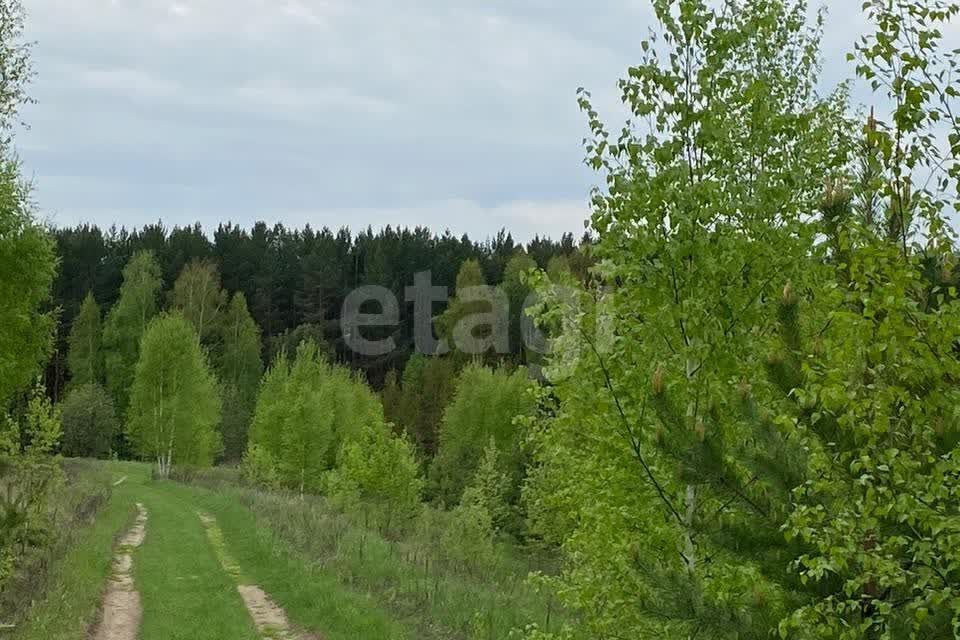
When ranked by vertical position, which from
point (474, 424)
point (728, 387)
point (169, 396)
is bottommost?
point (474, 424)

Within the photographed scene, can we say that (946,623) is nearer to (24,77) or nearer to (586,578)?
(586,578)

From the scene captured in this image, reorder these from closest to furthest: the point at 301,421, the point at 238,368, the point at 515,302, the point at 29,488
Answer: the point at 29,488 < the point at 301,421 < the point at 238,368 < the point at 515,302

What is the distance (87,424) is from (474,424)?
26.8 m

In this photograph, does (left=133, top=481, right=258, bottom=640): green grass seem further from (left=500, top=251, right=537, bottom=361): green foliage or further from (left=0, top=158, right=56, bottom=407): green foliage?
(left=500, top=251, right=537, bottom=361): green foliage

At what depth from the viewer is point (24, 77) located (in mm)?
17719

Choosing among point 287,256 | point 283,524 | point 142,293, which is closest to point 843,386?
point 283,524

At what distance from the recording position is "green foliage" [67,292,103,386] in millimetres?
67375

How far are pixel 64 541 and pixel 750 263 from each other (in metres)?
16.6

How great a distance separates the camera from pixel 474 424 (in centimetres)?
4516

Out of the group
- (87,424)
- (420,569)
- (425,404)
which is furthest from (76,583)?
(87,424)

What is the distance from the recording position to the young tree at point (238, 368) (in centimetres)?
6506

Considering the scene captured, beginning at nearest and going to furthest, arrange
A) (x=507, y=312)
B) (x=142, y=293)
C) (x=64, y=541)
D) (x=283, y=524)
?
1. (x=64, y=541)
2. (x=283, y=524)
3. (x=142, y=293)
4. (x=507, y=312)

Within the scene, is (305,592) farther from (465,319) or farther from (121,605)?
(465,319)

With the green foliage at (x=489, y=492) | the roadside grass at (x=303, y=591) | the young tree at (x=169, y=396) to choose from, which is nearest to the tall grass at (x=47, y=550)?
the roadside grass at (x=303, y=591)
